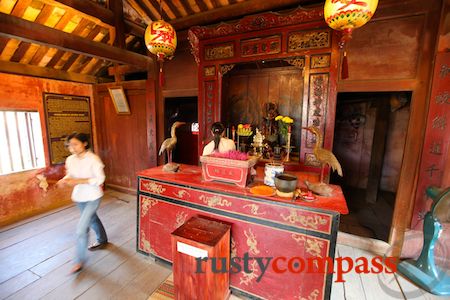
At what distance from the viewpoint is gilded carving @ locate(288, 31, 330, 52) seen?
8.32 ft

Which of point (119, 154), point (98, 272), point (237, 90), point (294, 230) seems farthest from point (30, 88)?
point (294, 230)

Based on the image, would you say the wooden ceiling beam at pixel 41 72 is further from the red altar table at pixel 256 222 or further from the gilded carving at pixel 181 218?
the gilded carving at pixel 181 218

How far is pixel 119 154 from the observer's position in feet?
15.9

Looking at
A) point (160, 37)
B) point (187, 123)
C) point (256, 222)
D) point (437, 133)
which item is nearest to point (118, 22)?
point (160, 37)

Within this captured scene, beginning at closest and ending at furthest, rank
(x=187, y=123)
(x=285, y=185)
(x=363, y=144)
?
1. (x=285, y=185)
2. (x=363, y=144)
3. (x=187, y=123)

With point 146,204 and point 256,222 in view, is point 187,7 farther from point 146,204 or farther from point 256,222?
point 256,222

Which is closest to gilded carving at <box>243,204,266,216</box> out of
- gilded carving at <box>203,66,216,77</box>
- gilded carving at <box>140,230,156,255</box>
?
gilded carving at <box>140,230,156,255</box>

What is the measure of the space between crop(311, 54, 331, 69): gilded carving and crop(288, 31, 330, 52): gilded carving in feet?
0.38

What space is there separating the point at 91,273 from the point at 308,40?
3896mm

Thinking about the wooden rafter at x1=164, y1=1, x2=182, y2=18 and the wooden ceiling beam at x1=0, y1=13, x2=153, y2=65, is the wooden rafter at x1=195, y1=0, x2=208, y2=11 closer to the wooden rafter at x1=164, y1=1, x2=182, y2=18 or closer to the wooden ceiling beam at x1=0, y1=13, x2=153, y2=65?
the wooden rafter at x1=164, y1=1, x2=182, y2=18

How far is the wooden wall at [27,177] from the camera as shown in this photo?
3.44 meters

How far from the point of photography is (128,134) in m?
4.62

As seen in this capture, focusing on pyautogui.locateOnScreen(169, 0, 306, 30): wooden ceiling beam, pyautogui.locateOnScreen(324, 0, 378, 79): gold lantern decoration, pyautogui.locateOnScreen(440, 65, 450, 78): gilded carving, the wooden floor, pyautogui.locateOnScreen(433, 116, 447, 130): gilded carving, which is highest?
pyautogui.locateOnScreen(169, 0, 306, 30): wooden ceiling beam

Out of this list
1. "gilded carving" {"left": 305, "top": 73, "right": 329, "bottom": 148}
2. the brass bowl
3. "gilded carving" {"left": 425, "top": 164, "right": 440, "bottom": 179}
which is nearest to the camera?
the brass bowl
